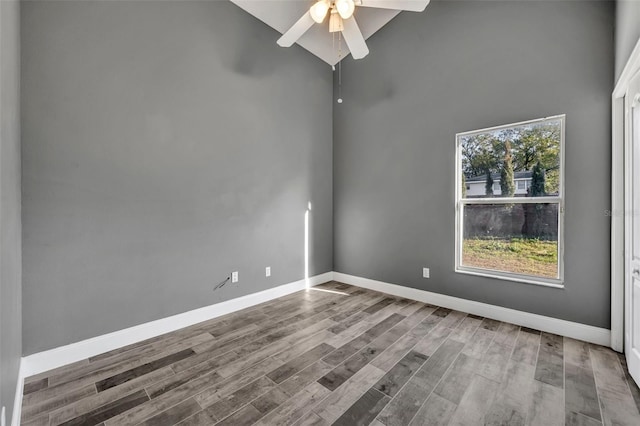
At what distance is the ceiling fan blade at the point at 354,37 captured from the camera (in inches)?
95.2

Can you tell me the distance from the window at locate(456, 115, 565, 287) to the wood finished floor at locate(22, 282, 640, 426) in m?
0.64

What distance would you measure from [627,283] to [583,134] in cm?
131

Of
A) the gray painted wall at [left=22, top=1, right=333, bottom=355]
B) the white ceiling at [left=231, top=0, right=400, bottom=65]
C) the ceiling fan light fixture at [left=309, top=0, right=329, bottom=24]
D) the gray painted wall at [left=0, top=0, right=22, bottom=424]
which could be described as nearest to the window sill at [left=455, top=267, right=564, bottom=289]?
the gray painted wall at [left=22, top=1, right=333, bottom=355]

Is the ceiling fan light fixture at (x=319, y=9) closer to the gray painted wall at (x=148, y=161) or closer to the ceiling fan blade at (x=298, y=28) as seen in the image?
the ceiling fan blade at (x=298, y=28)

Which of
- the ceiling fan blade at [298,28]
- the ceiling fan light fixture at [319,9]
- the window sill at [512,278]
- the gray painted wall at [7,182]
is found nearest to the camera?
the gray painted wall at [7,182]

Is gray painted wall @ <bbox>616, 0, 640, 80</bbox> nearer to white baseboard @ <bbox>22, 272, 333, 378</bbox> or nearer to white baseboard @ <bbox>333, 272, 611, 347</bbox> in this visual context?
white baseboard @ <bbox>333, 272, 611, 347</bbox>

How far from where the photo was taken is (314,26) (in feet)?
12.4

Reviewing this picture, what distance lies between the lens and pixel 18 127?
1912 mm

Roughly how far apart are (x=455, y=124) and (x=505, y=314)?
218 cm

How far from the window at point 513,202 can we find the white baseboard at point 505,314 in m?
0.35

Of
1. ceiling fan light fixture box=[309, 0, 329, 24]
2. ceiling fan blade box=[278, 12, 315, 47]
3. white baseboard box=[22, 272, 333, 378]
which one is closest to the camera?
white baseboard box=[22, 272, 333, 378]

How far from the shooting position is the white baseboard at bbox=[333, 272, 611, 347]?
247 centimetres

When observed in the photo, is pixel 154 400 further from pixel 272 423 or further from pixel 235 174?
pixel 235 174

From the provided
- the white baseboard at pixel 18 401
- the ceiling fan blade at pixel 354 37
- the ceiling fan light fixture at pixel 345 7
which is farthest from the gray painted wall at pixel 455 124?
the white baseboard at pixel 18 401
